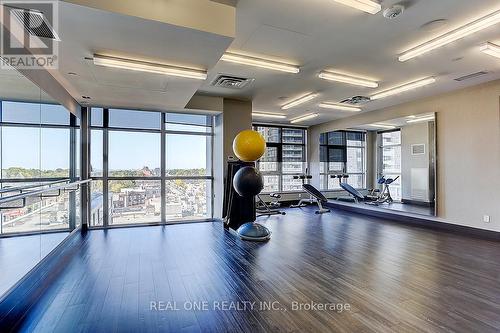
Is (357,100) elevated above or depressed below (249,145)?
above

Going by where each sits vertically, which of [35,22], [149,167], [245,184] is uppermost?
[35,22]

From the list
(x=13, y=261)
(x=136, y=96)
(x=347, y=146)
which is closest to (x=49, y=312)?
(x=13, y=261)

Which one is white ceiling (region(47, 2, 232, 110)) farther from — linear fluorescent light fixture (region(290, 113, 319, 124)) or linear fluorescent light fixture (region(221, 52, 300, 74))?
linear fluorescent light fixture (region(290, 113, 319, 124))

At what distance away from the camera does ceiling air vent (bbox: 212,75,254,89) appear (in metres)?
4.79

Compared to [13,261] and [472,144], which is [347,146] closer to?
[472,144]

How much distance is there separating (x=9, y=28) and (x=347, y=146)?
27.6 feet

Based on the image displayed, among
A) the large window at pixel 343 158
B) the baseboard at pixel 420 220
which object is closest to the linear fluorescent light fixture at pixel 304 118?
the large window at pixel 343 158

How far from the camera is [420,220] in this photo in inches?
242

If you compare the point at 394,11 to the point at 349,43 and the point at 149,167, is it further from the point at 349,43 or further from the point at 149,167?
the point at 149,167

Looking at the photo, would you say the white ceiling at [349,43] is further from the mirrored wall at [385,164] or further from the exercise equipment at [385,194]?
the exercise equipment at [385,194]

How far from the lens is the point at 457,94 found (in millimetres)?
5516

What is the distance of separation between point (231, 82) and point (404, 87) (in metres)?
3.43

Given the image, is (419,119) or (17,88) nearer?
(17,88)

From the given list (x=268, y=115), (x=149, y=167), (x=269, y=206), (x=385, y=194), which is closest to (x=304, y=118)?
(x=268, y=115)
